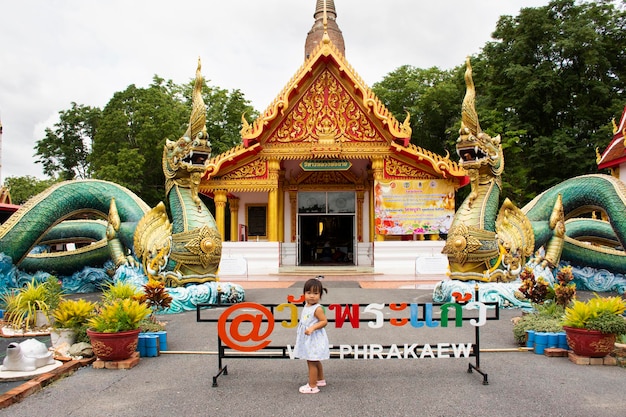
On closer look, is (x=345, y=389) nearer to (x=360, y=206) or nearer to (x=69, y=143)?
(x=360, y=206)

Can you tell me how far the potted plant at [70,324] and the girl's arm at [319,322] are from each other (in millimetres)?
2617

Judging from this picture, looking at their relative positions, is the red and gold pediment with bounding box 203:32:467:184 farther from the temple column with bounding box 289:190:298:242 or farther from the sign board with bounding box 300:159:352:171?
the temple column with bounding box 289:190:298:242

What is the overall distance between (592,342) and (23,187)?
4660 cm

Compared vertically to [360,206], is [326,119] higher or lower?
higher

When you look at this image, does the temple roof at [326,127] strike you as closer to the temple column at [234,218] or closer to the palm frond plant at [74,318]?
the temple column at [234,218]

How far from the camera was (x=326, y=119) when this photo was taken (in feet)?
51.3

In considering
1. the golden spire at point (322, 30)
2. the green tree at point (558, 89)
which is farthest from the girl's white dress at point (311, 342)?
the golden spire at point (322, 30)

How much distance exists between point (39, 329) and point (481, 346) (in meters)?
5.66

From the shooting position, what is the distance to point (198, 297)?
7996mm

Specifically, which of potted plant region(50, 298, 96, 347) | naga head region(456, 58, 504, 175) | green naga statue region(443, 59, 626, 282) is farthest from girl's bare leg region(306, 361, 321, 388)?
naga head region(456, 58, 504, 175)

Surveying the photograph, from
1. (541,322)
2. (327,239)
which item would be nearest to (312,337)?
(541,322)

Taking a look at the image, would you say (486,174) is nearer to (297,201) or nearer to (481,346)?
(481,346)

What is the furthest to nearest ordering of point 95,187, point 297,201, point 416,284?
1. point 297,201
2. point 416,284
3. point 95,187

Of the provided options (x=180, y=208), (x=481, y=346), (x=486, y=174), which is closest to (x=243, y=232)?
(x=180, y=208)
